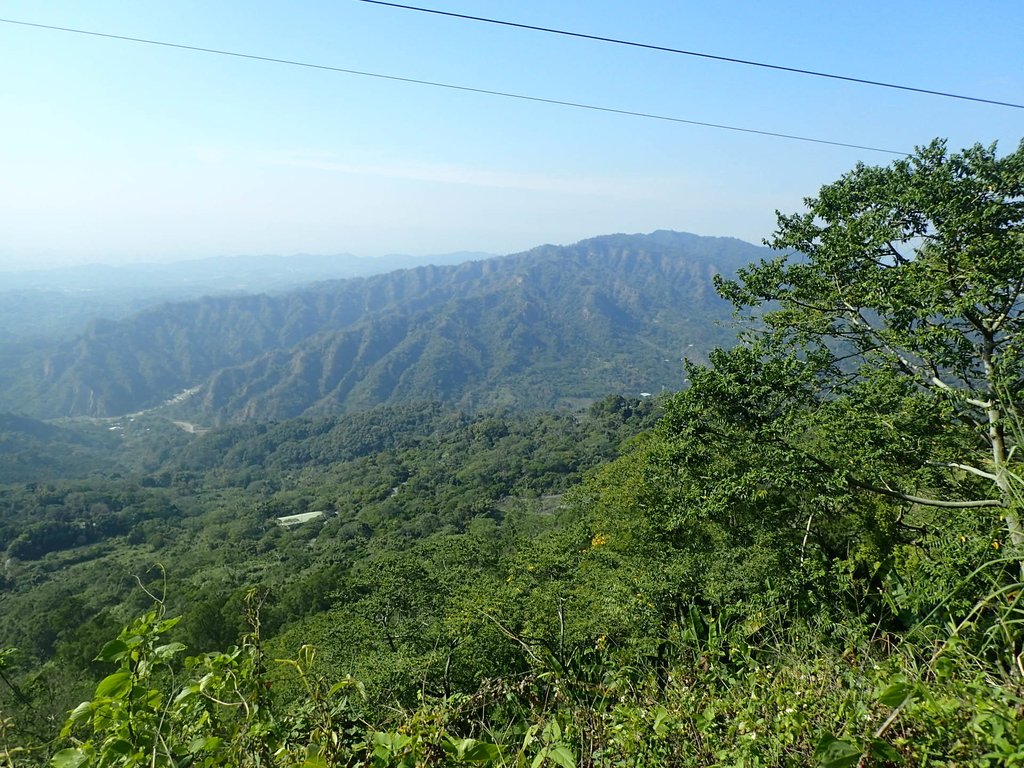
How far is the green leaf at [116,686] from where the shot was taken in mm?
1338

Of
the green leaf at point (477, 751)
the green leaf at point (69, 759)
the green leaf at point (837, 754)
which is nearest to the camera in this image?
the green leaf at point (837, 754)

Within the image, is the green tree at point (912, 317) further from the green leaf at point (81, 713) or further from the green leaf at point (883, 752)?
the green leaf at point (81, 713)

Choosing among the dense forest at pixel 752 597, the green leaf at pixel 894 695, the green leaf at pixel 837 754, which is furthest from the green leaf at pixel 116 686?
the green leaf at pixel 894 695

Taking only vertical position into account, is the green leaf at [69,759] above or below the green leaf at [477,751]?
above

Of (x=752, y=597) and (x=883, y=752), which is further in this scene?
(x=752, y=597)

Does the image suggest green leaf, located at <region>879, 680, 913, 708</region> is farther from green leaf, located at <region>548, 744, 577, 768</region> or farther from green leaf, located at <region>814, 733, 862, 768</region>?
green leaf, located at <region>548, 744, 577, 768</region>

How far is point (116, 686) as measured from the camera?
4.49ft

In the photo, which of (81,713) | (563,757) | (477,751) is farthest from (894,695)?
(81,713)

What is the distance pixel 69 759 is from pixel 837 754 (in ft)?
6.01

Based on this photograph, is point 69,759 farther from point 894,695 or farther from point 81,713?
point 894,695

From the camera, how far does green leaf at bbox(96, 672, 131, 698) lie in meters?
1.34

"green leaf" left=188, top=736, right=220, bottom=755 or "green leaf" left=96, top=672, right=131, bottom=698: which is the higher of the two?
"green leaf" left=96, top=672, right=131, bottom=698

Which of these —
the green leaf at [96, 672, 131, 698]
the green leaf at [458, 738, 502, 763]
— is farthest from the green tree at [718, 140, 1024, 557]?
the green leaf at [96, 672, 131, 698]

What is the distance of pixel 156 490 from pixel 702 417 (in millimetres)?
120552
